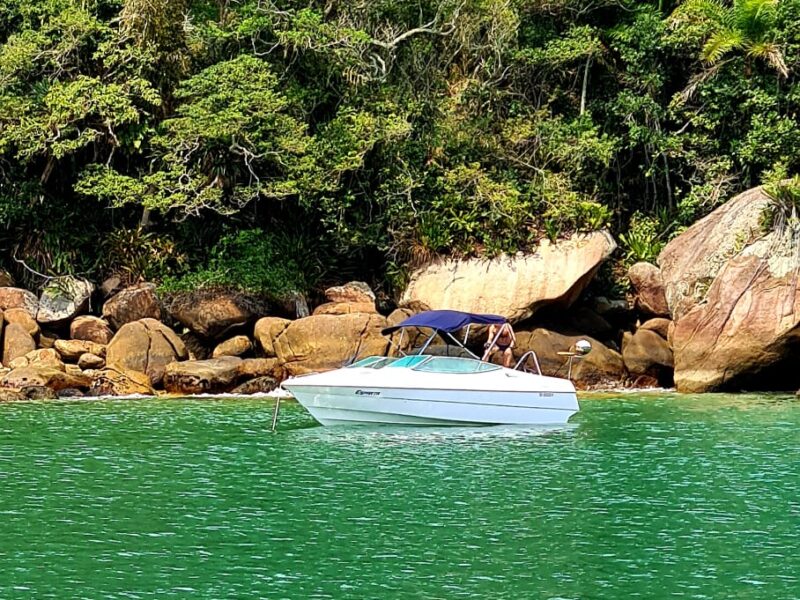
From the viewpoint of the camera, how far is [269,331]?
95.8ft

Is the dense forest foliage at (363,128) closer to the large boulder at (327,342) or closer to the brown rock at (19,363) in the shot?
the large boulder at (327,342)

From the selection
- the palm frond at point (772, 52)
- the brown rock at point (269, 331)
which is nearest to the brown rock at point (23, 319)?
the brown rock at point (269, 331)

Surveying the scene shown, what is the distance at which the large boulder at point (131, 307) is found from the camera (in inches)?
1249

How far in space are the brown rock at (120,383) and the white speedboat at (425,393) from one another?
23.9 feet

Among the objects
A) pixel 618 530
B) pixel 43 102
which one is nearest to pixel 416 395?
pixel 618 530

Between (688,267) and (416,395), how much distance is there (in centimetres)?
1097

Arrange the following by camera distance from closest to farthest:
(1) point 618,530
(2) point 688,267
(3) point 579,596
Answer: (3) point 579,596 → (1) point 618,530 → (2) point 688,267

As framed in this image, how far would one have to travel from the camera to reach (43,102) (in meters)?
30.8

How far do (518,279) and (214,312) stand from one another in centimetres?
811

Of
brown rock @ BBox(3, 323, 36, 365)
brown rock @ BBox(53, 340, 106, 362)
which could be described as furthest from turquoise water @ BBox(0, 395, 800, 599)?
brown rock @ BBox(3, 323, 36, 365)

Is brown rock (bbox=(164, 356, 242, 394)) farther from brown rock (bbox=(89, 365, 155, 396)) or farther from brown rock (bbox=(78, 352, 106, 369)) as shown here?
brown rock (bbox=(78, 352, 106, 369))

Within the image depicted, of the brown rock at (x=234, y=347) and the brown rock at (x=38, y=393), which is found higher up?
the brown rock at (x=234, y=347)

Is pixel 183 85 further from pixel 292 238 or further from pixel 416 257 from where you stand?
pixel 416 257

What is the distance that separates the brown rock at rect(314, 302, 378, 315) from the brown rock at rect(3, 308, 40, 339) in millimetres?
7440
